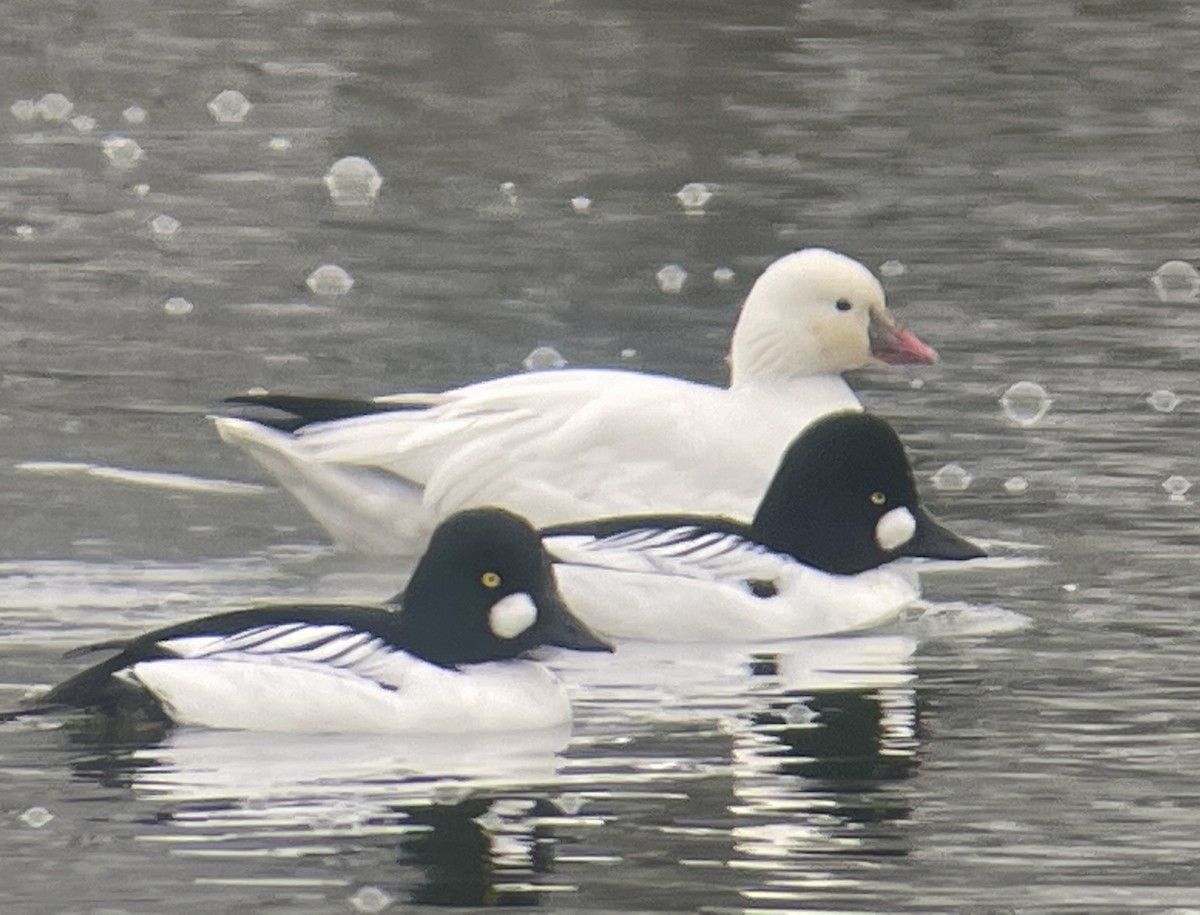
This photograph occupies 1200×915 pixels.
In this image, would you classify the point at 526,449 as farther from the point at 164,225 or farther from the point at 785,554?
the point at 164,225

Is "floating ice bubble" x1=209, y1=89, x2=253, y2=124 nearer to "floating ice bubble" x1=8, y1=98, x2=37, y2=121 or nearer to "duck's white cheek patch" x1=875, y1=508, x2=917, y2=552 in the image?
"floating ice bubble" x1=8, y1=98, x2=37, y2=121

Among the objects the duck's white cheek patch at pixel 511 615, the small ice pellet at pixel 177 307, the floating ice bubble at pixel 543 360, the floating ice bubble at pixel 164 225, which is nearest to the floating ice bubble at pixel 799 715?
the duck's white cheek patch at pixel 511 615

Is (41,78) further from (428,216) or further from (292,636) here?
(292,636)

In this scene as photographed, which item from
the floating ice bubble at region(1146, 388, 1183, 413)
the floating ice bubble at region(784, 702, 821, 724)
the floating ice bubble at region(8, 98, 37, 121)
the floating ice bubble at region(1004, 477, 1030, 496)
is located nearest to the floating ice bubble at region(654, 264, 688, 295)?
the floating ice bubble at region(1146, 388, 1183, 413)

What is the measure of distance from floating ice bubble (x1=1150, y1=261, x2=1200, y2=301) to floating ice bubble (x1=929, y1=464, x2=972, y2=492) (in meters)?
3.56

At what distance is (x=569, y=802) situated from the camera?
25.8ft

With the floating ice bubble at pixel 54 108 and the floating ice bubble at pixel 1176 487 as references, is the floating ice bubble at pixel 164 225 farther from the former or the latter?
the floating ice bubble at pixel 1176 487

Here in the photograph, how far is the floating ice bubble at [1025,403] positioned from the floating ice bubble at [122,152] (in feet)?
24.6

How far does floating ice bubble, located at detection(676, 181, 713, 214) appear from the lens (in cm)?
1820

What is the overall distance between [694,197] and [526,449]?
7.59 metres

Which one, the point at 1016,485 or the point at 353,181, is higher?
the point at 353,181

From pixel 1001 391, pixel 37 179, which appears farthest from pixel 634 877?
pixel 37 179

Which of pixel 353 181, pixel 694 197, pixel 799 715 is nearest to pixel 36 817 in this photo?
pixel 799 715

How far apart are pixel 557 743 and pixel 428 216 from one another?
30.6 ft
